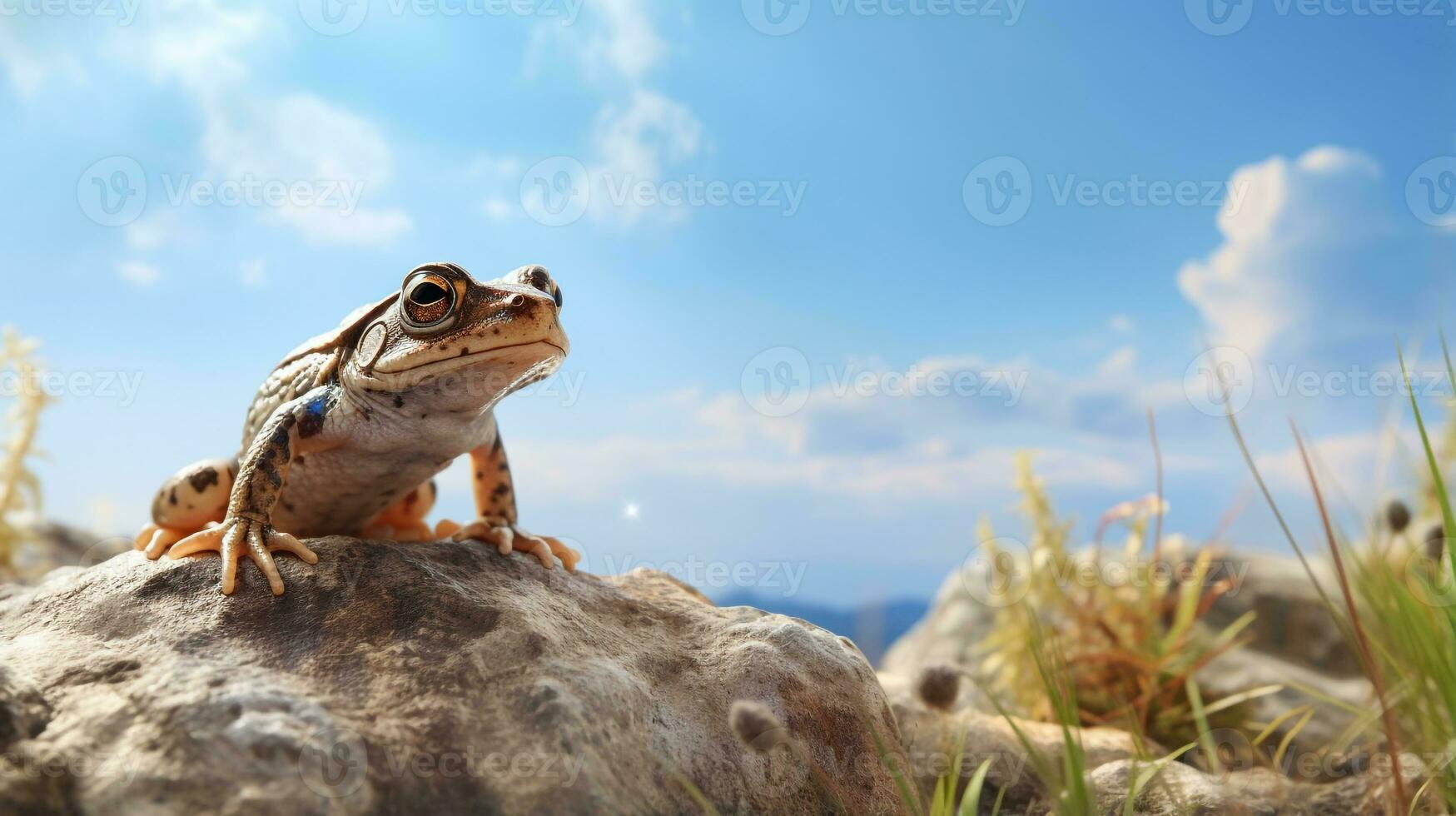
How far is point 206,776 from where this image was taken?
2.58 metres

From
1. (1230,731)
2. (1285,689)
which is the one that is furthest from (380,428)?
(1285,689)

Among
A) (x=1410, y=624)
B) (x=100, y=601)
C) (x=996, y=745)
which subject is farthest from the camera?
(x=996, y=745)

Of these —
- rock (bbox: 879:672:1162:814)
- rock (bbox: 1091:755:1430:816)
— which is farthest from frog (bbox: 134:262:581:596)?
rock (bbox: 1091:755:1430:816)

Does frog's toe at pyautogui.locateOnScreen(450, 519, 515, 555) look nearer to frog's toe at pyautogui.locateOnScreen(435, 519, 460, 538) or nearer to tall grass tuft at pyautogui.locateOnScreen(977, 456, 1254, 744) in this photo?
frog's toe at pyautogui.locateOnScreen(435, 519, 460, 538)

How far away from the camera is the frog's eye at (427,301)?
13.1 feet

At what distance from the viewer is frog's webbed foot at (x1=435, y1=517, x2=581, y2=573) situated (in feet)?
14.7

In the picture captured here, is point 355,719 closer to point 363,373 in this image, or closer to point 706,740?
point 706,740

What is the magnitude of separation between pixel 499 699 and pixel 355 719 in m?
0.44

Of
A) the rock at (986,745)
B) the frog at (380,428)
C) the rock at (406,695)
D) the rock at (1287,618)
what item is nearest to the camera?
the rock at (406,695)

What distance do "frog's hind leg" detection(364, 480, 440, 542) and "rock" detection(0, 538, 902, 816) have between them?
1.37 metres

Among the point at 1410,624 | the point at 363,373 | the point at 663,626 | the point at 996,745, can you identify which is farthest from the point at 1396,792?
the point at 363,373

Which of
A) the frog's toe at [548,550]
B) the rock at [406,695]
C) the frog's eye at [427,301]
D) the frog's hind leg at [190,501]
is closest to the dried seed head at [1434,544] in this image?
the rock at [406,695]

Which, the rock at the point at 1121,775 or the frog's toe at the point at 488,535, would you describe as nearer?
the rock at the point at 1121,775

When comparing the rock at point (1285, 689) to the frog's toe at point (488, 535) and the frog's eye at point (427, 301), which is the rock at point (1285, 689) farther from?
the frog's eye at point (427, 301)
